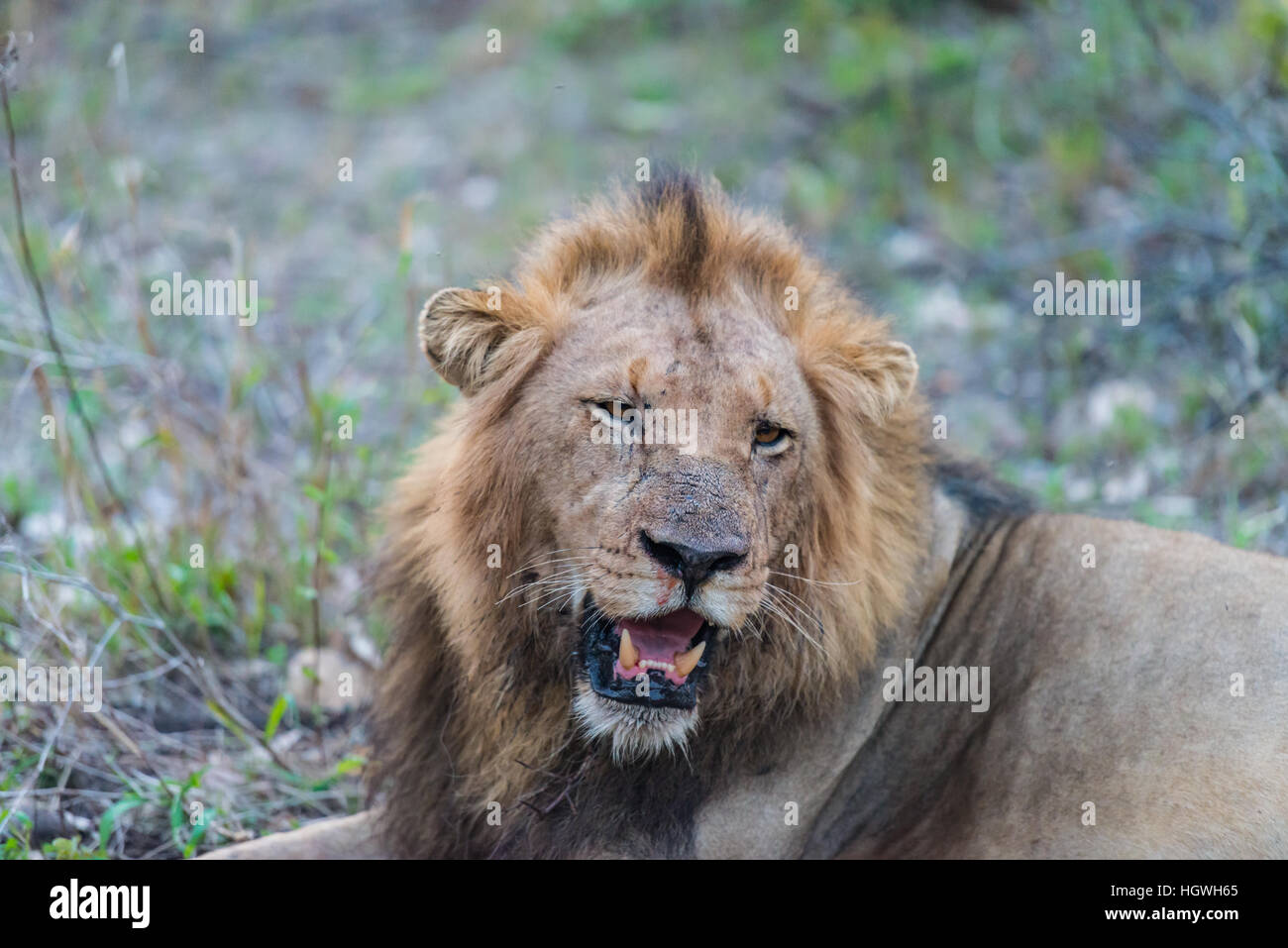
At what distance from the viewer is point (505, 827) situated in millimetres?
3857

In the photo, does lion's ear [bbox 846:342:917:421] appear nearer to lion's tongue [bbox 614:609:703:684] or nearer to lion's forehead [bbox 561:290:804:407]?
lion's forehead [bbox 561:290:804:407]

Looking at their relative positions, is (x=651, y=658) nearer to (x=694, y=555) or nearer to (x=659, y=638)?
(x=659, y=638)

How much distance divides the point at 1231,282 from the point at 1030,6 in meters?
4.00

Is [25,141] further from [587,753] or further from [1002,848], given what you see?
[1002,848]

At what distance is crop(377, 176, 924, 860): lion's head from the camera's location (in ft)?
11.3

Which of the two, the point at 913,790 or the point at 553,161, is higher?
the point at 553,161

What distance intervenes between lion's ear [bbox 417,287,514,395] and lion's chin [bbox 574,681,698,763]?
878mm

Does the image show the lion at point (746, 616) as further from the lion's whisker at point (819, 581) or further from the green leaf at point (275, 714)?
the green leaf at point (275, 714)

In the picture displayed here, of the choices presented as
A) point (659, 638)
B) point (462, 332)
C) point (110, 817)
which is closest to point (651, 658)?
point (659, 638)

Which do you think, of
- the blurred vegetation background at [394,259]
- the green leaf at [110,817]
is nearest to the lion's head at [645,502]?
the blurred vegetation background at [394,259]

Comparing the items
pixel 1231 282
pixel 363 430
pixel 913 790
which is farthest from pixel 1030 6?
pixel 913 790

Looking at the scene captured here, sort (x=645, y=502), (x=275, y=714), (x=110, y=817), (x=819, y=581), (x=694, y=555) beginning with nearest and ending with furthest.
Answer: (x=694, y=555)
(x=645, y=502)
(x=819, y=581)
(x=110, y=817)
(x=275, y=714)

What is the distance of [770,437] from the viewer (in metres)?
3.61

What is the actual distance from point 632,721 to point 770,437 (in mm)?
790
